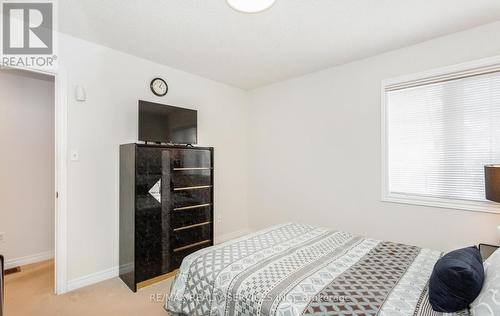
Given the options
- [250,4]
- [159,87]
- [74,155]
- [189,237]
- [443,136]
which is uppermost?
[250,4]

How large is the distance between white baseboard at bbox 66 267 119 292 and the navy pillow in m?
2.84

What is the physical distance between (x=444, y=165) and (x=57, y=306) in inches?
150

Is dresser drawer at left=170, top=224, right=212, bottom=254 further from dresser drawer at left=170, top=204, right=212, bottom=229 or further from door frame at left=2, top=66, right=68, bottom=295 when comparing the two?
door frame at left=2, top=66, right=68, bottom=295

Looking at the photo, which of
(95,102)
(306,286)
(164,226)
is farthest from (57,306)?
(306,286)

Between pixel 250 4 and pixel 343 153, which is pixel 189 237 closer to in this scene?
pixel 343 153

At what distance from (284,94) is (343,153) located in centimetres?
127

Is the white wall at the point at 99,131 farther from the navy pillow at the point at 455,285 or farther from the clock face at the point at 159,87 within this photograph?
the navy pillow at the point at 455,285

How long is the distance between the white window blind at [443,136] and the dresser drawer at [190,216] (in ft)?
7.00

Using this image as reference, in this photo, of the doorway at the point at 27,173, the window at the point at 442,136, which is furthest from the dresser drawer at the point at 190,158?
the window at the point at 442,136

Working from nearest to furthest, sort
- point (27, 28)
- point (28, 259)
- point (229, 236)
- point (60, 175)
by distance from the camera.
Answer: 1. point (27, 28)
2. point (60, 175)
3. point (28, 259)
4. point (229, 236)

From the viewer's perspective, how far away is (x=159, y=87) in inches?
121

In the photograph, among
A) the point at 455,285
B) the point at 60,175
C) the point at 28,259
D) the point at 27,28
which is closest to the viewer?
the point at 455,285

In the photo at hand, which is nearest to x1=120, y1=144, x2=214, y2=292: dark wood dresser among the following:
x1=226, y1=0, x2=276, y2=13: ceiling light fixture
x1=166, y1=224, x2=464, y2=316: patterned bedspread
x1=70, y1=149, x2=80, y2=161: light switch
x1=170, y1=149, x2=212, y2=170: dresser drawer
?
x1=170, y1=149, x2=212, y2=170: dresser drawer

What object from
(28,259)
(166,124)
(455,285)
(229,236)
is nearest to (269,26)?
(166,124)
